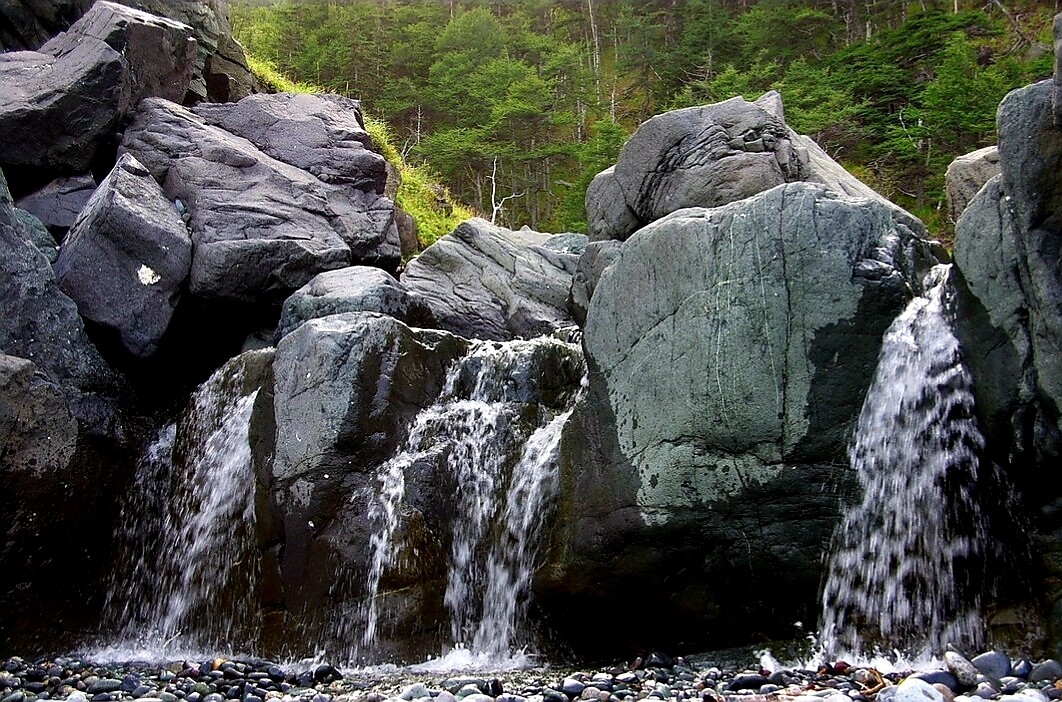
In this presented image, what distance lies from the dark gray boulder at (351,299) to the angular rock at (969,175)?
8.70 m

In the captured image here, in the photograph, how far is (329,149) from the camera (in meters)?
16.4

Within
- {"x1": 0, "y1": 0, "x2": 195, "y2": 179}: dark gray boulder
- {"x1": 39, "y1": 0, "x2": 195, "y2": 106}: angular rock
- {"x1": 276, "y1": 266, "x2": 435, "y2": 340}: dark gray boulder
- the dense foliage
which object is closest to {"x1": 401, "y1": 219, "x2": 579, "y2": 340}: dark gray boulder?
{"x1": 276, "y1": 266, "x2": 435, "y2": 340}: dark gray boulder

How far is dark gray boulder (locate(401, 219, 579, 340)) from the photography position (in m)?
14.1

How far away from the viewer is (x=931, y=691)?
4934 mm

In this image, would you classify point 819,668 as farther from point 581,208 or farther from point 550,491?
point 581,208

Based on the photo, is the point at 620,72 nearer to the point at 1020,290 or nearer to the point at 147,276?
the point at 147,276

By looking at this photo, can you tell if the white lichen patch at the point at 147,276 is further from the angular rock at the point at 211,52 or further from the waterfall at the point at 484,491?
the angular rock at the point at 211,52

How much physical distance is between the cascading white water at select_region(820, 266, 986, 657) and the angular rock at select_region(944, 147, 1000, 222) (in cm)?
749

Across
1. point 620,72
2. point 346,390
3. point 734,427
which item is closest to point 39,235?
point 346,390

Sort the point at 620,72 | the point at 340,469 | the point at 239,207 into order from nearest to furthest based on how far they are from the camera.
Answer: the point at 340,469, the point at 239,207, the point at 620,72

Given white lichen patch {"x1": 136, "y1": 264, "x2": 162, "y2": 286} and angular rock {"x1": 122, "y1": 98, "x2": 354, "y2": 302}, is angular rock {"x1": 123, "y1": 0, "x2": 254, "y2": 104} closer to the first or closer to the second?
angular rock {"x1": 122, "y1": 98, "x2": 354, "y2": 302}

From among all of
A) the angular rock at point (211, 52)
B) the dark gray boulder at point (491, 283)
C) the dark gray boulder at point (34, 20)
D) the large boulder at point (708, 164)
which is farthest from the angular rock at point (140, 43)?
the large boulder at point (708, 164)

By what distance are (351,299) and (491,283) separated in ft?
11.3

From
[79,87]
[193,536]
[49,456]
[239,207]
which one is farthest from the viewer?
[79,87]
